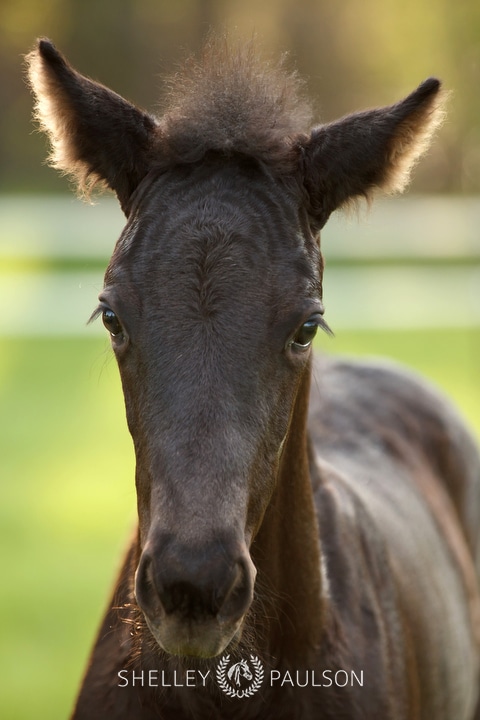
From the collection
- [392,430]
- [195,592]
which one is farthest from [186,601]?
[392,430]

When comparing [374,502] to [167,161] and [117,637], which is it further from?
[167,161]

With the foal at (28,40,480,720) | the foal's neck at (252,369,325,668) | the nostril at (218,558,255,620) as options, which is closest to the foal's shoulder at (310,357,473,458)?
the foal at (28,40,480,720)

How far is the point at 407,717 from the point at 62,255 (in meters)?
23.2

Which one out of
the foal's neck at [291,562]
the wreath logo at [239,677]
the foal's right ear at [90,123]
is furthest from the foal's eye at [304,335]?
the wreath logo at [239,677]

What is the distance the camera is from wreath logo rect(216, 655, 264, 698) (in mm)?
2955

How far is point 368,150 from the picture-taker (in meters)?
3.11

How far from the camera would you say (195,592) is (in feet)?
7.70

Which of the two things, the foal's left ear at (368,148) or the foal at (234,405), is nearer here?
the foal at (234,405)

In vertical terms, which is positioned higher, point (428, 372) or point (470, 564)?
point (428, 372)

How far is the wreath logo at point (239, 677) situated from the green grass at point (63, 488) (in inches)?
44.9

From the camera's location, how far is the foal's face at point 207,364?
241 cm

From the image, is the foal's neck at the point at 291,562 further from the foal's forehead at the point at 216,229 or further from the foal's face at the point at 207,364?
the foal's forehead at the point at 216,229

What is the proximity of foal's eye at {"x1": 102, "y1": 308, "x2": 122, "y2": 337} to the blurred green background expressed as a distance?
16.3 inches

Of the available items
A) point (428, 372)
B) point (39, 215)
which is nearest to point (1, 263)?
point (39, 215)
